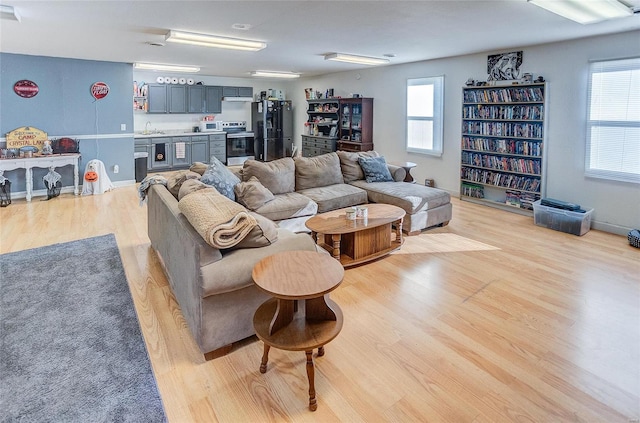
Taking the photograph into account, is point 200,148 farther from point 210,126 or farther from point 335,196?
point 335,196

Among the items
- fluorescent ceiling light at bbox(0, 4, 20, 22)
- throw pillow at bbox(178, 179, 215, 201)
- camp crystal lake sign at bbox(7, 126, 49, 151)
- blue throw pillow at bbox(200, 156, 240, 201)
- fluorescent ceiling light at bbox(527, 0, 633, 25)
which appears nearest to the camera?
throw pillow at bbox(178, 179, 215, 201)

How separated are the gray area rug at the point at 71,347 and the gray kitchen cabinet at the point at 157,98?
5896 millimetres

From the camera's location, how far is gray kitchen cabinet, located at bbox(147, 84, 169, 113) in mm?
8719

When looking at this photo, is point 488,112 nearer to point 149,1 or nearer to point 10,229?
point 149,1

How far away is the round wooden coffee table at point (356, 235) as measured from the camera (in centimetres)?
361

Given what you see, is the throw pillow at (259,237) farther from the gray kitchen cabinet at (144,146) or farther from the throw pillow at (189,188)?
the gray kitchen cabinet at (144,146)

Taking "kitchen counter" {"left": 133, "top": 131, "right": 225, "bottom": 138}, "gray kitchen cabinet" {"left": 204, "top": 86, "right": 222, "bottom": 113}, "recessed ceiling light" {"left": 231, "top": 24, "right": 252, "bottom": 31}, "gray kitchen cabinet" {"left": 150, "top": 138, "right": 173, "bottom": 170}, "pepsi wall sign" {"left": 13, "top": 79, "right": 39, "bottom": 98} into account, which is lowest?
"gray kitchen cabinet" {"left": 150, "top": 138, "right": 173, "bottom": 170}

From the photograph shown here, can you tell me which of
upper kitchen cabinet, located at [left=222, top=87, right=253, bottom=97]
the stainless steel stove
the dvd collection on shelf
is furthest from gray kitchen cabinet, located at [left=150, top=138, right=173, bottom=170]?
the dvd collection on shelf

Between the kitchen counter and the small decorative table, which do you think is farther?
the kitchen counter

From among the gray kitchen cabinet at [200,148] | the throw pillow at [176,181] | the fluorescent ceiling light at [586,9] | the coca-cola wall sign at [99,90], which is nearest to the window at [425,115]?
the fluorescent ceiling light at [586,9]

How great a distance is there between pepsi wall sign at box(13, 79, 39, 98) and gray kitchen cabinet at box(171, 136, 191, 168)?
2.89 meters

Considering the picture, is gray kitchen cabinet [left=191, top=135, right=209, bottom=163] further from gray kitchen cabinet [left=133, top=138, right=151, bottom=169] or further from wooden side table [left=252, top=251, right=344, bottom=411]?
wooden side table [left=252, top=251, right=344, bottom=411]

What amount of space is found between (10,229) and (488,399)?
539 centimetres

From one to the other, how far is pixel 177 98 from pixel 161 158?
1499 millimetres
